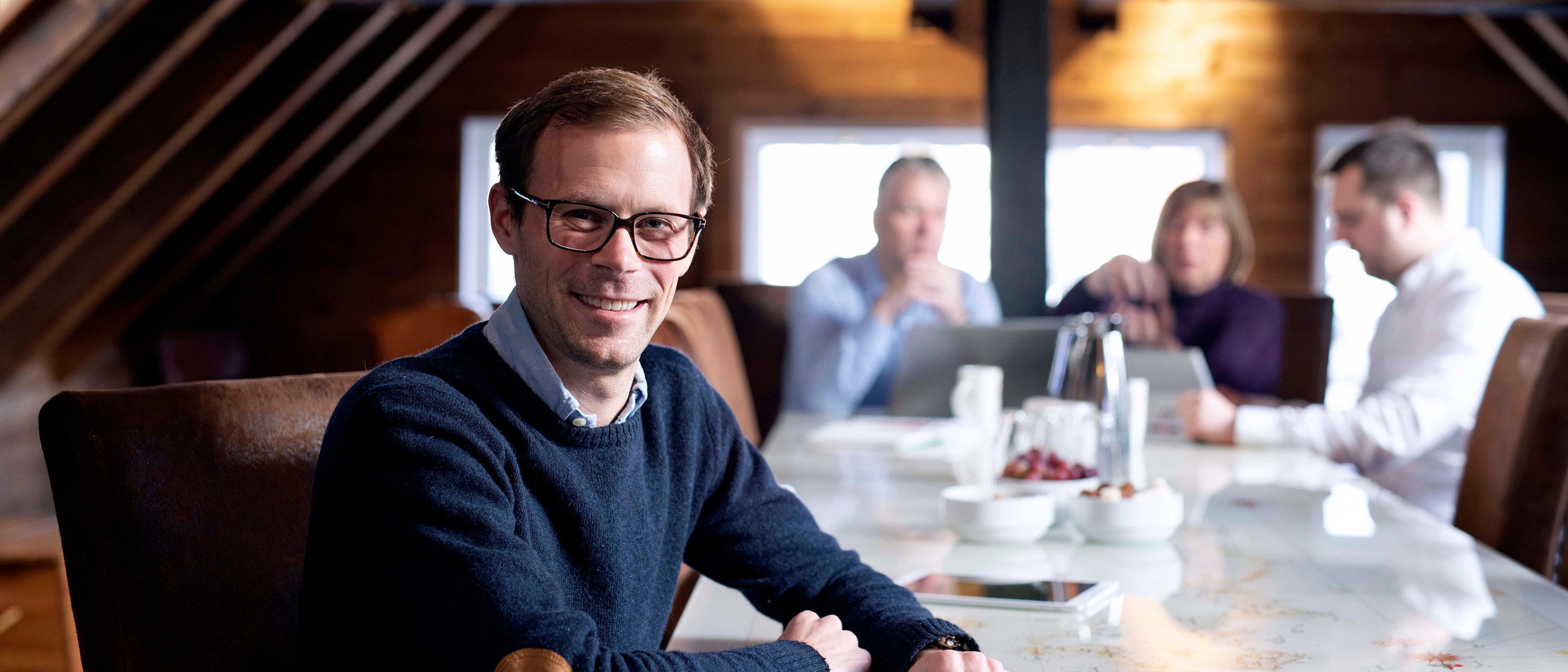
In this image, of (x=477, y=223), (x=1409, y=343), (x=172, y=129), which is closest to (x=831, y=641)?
(x=1409, y=343)

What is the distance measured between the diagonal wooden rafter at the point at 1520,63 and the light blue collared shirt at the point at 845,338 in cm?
424

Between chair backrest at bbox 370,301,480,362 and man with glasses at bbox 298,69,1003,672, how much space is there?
5.01ft

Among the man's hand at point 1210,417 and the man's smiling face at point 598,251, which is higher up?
the man's smiling face at point 598,251

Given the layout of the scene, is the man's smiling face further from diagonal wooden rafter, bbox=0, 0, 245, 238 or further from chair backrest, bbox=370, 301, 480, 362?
diagonal wooden rafter, bbox=0, 0, 245, 238

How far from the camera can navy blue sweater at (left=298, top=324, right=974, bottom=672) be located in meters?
0.71

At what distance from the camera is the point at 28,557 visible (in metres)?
2.12

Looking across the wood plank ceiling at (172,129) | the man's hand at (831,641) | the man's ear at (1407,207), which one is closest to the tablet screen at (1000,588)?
the man's hand at (831,641)

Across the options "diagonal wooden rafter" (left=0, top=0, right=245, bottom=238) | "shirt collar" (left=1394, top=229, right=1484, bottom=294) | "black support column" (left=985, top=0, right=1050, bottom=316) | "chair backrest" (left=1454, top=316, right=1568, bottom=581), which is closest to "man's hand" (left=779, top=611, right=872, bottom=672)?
"chair backrest" (left=1454, top=316, right=1568, bottom=581)

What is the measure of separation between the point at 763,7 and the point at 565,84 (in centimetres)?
519

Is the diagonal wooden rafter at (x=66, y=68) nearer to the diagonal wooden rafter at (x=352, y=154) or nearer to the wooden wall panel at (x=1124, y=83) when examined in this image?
the diagonal wooden rafter at (x=352, y=154)

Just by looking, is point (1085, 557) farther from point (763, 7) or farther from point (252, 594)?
point (763, 7)

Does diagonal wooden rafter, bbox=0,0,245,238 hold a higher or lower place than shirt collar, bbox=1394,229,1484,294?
higher

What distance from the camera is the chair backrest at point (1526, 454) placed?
149cm

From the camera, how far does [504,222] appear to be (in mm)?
903
